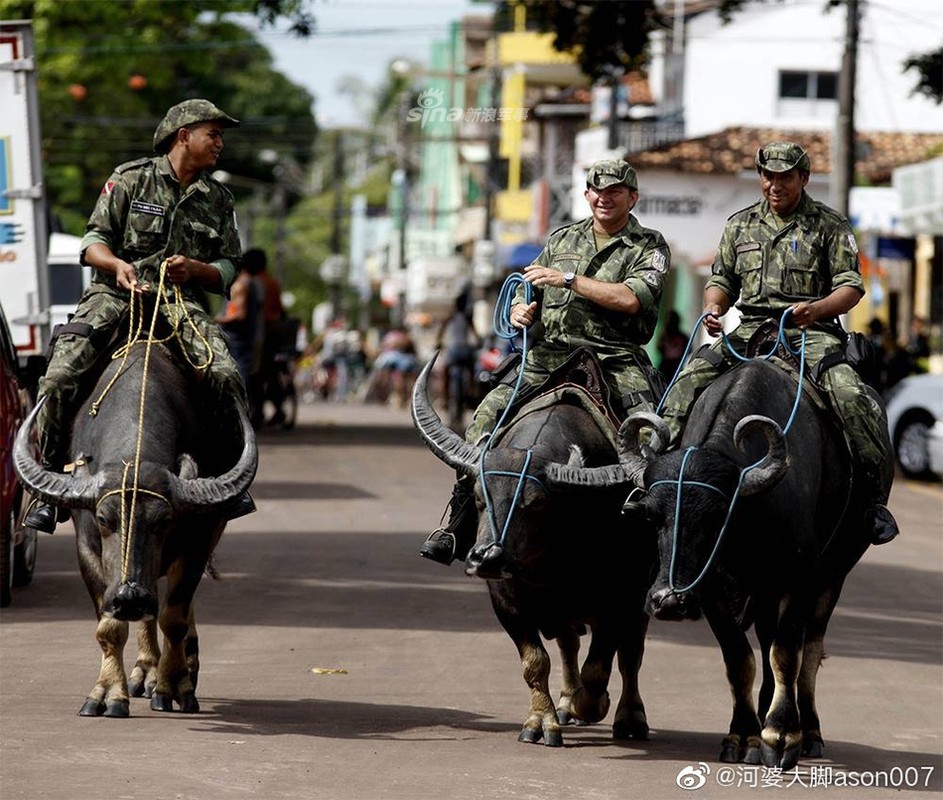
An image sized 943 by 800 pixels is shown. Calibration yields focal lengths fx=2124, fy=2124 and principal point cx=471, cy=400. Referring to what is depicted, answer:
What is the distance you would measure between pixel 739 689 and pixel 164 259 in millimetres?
3443

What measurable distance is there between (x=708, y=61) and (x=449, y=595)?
124ft

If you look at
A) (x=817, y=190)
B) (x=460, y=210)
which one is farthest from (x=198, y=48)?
(x=460, y=210)

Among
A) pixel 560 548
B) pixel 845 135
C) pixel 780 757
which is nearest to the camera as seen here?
pixel 780 757

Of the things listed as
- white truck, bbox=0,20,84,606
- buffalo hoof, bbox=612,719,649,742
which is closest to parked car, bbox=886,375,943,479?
white truck, bbox=0,20,84,606

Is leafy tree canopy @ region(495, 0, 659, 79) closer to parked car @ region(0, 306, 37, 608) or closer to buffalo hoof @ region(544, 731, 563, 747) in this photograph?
parked car @ region(0, 306, 37, 608)

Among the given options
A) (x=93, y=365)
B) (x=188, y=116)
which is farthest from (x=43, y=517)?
(x=188, y=116)

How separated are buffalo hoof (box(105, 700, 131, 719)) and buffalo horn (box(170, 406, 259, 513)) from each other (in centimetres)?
92

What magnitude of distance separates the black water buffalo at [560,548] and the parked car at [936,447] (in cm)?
1634

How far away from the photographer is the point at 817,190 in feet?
133

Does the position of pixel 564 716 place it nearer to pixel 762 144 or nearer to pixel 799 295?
pixel 799 295

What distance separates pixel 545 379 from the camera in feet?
32.3

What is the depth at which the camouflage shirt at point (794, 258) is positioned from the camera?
388 inches

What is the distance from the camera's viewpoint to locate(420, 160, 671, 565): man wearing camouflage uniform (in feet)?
31.9

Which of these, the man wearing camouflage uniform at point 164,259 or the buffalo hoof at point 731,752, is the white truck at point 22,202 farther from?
the buffalo hoof at point 731,752
